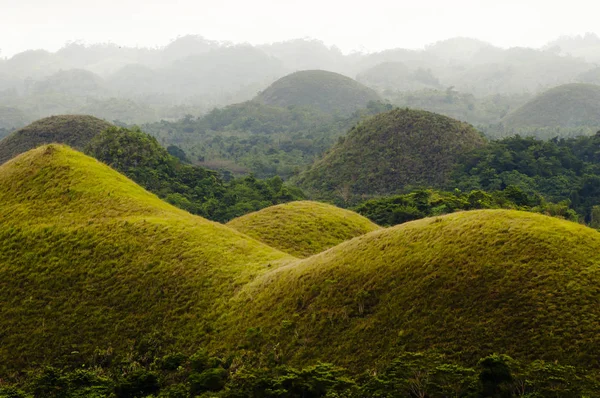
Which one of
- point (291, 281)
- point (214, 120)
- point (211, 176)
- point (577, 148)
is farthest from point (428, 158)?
point (214, 120)

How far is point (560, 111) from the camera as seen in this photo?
136m

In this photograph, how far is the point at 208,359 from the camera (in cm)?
1286

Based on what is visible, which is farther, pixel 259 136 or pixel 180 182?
pixel 259 136

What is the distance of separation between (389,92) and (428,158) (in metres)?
136

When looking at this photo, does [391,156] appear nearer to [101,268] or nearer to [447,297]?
[101,268]

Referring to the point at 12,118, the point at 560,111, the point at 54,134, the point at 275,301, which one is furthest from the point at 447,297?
the point at 12,118

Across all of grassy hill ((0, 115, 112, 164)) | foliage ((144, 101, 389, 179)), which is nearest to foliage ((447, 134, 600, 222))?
foliage ((144, 101, 389, 179))

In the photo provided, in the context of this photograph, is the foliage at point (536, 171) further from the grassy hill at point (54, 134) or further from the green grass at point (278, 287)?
the grassy hill at point (54, 134)

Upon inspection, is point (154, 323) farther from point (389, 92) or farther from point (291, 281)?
point (389, 92)

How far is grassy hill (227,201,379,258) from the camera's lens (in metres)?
27.8

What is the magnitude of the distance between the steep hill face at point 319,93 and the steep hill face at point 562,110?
48.2 m

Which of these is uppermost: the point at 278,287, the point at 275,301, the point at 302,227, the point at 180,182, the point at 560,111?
the point at 278,287

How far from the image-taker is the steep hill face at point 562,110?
13079 cm

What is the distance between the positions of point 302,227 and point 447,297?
17780 mm
